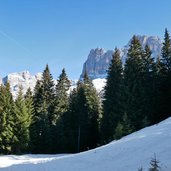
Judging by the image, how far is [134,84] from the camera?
51.7 m

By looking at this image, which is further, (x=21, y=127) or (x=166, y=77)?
(x=21, y=127)

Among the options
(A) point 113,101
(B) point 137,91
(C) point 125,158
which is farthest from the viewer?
(A) point 113,101

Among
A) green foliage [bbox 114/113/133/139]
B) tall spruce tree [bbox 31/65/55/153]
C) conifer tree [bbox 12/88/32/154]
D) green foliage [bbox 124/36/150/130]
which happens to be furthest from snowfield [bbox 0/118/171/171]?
tall spruce tree [bbox 31/65/55/153]

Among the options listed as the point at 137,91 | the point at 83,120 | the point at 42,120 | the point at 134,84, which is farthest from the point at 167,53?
the point at 42,120

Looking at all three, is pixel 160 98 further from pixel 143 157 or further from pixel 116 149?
pixel 143 157

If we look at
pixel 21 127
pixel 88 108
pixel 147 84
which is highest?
pixel 147 84

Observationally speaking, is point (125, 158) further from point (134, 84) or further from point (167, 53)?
point (167, 53)

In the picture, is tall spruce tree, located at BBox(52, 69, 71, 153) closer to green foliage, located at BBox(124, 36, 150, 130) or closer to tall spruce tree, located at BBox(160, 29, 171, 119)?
green foliage, located at BBox(124, 36, 150, 130)

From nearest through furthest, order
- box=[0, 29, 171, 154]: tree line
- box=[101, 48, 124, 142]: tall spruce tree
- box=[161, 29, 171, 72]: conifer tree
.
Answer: box=[0, 29, 171, 154]: tree line → box=[101, 48, 124, 142]: tall spruce tree → box=[161, 29, 171, 72]: conifer tree

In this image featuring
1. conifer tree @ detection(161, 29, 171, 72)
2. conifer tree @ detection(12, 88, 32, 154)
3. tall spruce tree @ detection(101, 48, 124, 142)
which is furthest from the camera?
conifer tree @ detection(12, 88, 32, 154)

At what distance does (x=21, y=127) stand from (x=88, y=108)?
13.2 meters

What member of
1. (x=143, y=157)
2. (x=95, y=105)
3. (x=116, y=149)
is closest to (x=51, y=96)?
(x=95, y=105)

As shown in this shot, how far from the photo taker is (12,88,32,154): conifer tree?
57.1 meters

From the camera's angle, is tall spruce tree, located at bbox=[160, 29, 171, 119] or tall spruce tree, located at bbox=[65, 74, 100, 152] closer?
tall spruce tree, located at bbox=[160, 29, 171, 119]
